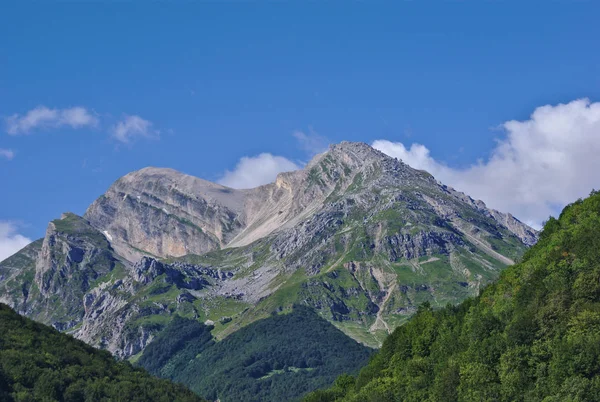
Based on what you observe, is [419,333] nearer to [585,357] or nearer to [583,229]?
[583,229]

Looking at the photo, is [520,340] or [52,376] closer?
[520,340]

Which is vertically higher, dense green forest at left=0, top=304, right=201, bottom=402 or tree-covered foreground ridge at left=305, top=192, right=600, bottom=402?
tree-covered foreground ridge at left=305, top=192, right=600, bottom=402

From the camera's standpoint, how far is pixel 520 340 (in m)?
144

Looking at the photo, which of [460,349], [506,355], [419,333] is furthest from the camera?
[419,333]

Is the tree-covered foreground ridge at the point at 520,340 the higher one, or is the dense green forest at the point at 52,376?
the tree-covered foreground ridge at the point at 520,340

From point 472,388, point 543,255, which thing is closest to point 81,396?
point 472,388

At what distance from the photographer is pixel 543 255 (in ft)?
560

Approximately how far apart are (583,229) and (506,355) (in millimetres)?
34492

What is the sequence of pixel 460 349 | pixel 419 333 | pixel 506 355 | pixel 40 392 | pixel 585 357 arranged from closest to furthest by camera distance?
pixel 585 357, pixel 506 355, pixel 460 349, pixel 40 392, pixel 419 333

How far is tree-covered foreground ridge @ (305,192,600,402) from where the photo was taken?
13062 cm

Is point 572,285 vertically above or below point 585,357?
above

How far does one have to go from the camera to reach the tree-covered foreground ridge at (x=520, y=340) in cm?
13062

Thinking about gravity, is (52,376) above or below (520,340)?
below

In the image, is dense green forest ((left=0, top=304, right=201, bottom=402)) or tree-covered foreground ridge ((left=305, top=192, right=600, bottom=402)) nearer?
tree-covered foreground ridge ((left=305, top=192, right=600, bottom=402))
